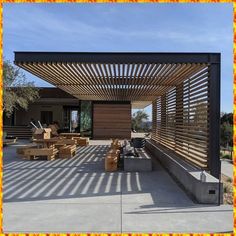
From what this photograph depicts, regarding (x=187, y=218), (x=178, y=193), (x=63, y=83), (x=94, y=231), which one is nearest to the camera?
(x=94, y=231)

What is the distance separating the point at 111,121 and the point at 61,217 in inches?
725

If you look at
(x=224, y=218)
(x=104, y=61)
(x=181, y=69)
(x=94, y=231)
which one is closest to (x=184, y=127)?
(x=181, y=69)

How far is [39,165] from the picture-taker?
10.5 meters

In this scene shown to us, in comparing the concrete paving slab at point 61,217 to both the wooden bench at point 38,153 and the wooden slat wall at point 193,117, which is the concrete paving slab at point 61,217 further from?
the wooden bench at point 38,153

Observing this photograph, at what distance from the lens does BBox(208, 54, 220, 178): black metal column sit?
288 inches

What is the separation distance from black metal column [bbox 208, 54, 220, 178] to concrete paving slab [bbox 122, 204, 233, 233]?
5.45ft

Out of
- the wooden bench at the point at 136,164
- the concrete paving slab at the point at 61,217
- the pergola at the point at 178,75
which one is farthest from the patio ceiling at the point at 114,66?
the concrete paving slab at the point at 61,217

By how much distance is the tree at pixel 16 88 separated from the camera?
2041 centimetres

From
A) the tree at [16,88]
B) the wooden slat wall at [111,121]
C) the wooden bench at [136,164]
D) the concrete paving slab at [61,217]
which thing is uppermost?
the tree at [16,88]

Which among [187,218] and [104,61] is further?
[104,61]

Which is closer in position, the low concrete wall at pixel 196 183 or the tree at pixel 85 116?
the low concrete wall at pixel 196 183

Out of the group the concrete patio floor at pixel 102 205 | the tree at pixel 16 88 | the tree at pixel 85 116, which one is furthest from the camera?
the tree at pixel 85 116

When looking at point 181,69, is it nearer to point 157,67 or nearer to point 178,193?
point 157,67

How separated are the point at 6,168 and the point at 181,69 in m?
6.00
